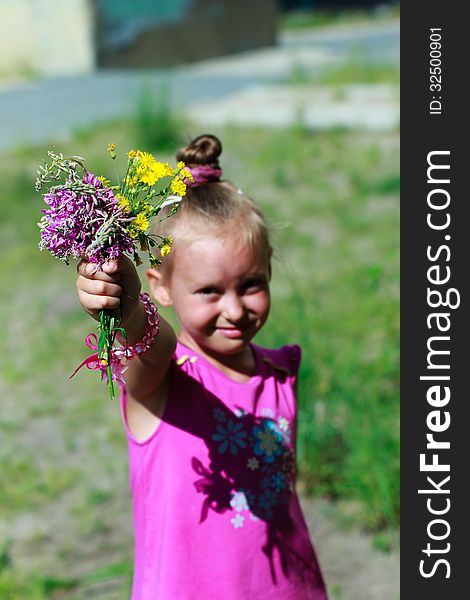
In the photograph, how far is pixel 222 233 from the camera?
75.1 inches

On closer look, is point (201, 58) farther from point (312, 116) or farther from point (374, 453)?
point (374, 453)

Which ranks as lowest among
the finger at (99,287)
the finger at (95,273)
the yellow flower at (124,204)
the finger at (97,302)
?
the finger at (97,302)

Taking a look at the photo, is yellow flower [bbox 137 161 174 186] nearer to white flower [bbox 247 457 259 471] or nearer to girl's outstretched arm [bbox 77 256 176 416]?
girl's outstretched arm [bbox 77 256 176 416]

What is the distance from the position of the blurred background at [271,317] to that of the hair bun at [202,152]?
29 cm

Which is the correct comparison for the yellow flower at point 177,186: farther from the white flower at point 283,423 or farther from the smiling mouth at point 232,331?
the white flower at point 283,423

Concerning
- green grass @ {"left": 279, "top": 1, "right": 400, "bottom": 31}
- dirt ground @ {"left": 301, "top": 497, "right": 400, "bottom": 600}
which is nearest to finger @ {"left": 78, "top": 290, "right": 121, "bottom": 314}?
dirt ground @ {"left": 301, "top": 497, "right": 400, "bottom": 600}

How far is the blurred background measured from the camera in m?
3.16

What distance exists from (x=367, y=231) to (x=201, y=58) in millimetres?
13273

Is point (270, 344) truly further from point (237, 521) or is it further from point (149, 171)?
point (149, 171)

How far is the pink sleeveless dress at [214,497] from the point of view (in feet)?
6.19

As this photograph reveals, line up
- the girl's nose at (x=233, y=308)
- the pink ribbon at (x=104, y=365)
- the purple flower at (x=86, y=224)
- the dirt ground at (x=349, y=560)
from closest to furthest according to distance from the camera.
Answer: the purple flower at (x=86, y=224) < the pink ribbon at (x=104, y=365) < the girl's nose at (x=233, y=308) < the dirt ground at (x=349, y=560)

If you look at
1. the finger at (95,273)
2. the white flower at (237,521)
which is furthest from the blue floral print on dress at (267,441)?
the finger at (95,273)

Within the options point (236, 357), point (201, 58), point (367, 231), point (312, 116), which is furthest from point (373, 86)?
point (236, 357)

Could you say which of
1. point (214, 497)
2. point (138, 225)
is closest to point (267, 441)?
point (214, 497)
